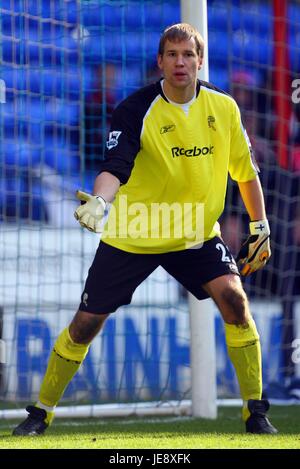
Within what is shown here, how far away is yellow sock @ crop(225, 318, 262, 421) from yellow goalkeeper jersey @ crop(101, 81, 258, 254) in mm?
473

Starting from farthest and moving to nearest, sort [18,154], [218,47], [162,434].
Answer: [218,47], [18,154], [162,434]

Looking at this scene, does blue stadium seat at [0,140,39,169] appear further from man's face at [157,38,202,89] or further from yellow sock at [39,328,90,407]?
man's face at [157,38,202,89]

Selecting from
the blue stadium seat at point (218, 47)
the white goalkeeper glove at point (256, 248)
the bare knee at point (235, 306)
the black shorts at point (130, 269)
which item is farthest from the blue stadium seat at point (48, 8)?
the bare knee at point (235, 306)

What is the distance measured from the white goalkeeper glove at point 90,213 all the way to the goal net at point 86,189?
2.76m

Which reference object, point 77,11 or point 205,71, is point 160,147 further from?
point 77,11

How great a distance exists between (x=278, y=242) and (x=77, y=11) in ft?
6.91

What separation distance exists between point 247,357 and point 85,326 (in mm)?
785

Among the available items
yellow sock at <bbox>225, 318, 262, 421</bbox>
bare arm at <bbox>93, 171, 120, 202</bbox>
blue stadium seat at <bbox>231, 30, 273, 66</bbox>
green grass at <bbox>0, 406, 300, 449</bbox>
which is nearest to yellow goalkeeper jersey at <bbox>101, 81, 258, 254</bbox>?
bare arm at <bbox>93, 171, 120, 202</bbox>

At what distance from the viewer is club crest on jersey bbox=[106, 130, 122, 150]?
5.27 meters

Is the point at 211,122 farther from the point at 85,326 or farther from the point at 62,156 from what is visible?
the point at 62,156

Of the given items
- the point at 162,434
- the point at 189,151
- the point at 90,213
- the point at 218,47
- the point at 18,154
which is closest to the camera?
the point at 90,213

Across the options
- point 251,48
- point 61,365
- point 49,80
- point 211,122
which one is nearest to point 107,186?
point 211,122

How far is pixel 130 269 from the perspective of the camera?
5598 millimetres

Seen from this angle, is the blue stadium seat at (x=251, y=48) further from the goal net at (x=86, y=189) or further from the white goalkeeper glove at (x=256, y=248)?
the white goalkeeper glove at (x=256, y=248)
